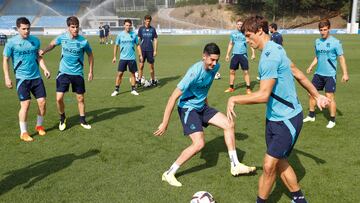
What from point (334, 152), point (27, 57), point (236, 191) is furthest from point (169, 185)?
point (27, 57)

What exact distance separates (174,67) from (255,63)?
4.90 meters

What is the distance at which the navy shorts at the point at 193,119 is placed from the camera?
18.6ft

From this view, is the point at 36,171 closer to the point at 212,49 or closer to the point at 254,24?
the point at 212,49

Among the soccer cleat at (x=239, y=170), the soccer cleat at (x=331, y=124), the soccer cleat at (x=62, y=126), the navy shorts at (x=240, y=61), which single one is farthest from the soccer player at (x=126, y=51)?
the soccer cleat at (x=239, y=170)

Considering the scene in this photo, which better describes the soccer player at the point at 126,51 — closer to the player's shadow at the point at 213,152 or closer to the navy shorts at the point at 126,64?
the navy shorts at the point at 126,64

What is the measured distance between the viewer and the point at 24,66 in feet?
25.2

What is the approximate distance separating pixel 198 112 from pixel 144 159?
1462 millimetres

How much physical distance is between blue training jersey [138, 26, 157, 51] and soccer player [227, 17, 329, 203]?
9.95 meters

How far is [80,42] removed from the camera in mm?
8312

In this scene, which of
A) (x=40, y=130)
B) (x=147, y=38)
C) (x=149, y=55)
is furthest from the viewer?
(x=149, y=55)

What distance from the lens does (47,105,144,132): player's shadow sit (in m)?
9.05

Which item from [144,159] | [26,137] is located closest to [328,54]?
[144,159]

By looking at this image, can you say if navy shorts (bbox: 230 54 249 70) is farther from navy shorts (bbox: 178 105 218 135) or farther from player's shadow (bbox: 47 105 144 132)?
navy shorts (bbox: 178 105 218 135)

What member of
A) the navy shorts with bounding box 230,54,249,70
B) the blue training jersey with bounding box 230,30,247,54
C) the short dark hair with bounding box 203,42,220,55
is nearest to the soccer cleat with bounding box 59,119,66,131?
the short dark hair with bounding box 203,42,220,55
